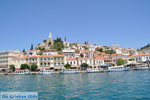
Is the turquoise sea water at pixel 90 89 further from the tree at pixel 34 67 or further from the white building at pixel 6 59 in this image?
the white building at pixel 6 59

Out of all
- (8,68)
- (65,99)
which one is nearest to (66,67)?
(8,68)

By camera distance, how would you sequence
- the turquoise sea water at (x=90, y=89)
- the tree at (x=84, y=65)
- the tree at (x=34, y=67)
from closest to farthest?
1. the turquoise sea water at (x=90, y=89)
2. the tree at (x=34, y=67)
3. the tree at (x=84, y=65)

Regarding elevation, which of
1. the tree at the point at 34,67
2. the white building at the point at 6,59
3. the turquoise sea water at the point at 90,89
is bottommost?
the turquoise sea water at the point at 90,89

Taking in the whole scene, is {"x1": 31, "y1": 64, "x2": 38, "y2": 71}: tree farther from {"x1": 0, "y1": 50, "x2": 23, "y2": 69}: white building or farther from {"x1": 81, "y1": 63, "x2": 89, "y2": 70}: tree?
{"x1": 81, "y1": 63, "x2": 89, "y2": 70}: tree

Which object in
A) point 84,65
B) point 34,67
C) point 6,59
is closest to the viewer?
point 34,67

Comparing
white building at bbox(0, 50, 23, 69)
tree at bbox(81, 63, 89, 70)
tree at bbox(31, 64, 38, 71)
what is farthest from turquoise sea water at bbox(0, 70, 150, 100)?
white building at bbox(0, 50, 23, 69)

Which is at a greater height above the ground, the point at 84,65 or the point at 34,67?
the point at 84,65

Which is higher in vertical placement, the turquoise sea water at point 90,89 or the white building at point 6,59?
the white building at point 6,59

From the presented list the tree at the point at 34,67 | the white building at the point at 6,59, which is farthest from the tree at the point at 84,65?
the white building at the point at 6,59

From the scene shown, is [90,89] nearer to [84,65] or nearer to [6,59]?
[84,65]

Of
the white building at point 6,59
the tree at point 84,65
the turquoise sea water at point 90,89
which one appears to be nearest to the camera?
the turquoise sea water at point 90,89

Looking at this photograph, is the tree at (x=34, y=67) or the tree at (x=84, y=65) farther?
the tree at (x=84, y=65)

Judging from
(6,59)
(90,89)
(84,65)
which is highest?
(6,59)

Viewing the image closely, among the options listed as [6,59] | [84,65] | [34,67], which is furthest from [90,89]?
[6,59]
